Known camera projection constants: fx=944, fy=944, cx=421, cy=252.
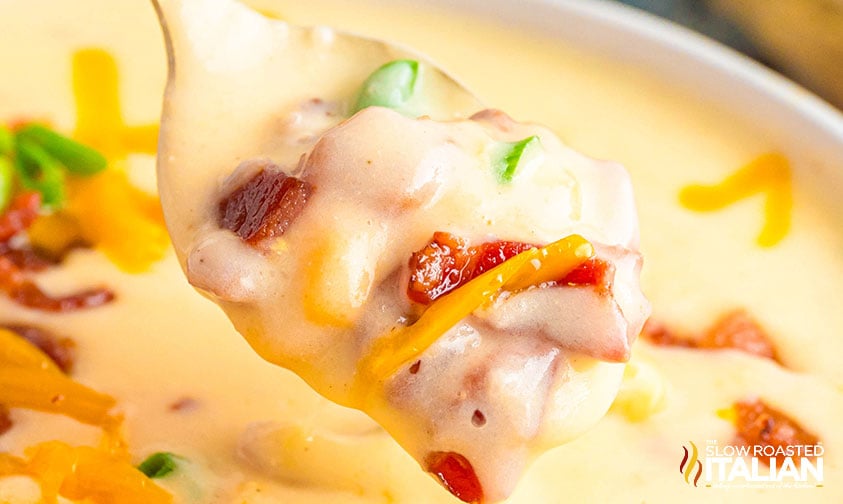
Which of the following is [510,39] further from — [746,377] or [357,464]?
[357,464]

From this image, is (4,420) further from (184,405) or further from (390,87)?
(390,87)

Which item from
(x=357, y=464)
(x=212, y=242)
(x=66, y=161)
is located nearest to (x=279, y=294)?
(x=212, y=242)

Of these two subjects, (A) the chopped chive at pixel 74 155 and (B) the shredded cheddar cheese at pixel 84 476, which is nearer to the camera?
(B) the shredded cheddar cheese at pixel 84 476

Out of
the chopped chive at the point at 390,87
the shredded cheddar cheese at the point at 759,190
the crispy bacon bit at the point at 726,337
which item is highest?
the chopped chive at the point at 390,87

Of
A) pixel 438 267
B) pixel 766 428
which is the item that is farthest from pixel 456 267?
pixel 766 428

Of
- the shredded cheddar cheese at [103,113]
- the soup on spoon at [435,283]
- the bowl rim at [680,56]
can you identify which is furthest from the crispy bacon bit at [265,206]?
the bowl rim at [680,56]

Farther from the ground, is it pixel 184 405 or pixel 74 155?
pixel 74 155

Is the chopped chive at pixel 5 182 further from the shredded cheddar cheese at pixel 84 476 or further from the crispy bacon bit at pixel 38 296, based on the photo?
the shredded cheddar cheese at pixel 84 476
